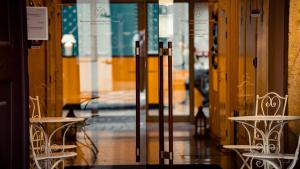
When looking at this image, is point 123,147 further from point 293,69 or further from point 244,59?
point 293,69

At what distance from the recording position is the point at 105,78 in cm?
896

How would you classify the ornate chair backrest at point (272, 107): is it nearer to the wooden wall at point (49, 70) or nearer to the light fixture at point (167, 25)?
the light fixture at point (167, 25)

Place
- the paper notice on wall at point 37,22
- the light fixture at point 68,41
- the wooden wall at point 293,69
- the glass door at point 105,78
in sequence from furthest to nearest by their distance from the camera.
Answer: the light fixture at point 68,41 < the glass door at point 105,78 < the wooden wall at point 293,69 < the paper notice on wall at point 37,22

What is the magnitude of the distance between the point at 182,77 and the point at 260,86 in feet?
13.2

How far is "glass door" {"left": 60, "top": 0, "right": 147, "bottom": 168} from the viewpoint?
6.04m

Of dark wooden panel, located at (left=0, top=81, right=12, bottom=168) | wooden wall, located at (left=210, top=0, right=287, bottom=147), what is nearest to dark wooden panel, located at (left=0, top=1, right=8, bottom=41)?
dark wooden panel, located at (left=0, top=81, right=12, bottom=168)

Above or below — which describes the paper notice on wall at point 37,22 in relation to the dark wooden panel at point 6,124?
above

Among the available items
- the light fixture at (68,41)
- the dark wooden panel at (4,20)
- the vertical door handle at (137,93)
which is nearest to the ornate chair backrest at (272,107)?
the vertical door handle at (137,93)

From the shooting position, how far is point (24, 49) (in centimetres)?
314

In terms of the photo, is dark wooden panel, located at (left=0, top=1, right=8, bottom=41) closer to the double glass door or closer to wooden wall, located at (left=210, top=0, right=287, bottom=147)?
the double glass door

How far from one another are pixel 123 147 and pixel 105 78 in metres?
2.51

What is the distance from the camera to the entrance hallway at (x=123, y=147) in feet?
20.4

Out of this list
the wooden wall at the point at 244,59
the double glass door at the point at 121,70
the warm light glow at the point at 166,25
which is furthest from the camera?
the warm light glow at the point at 166,25

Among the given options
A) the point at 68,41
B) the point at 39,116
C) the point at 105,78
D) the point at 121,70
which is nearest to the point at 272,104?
the point at 39,116
